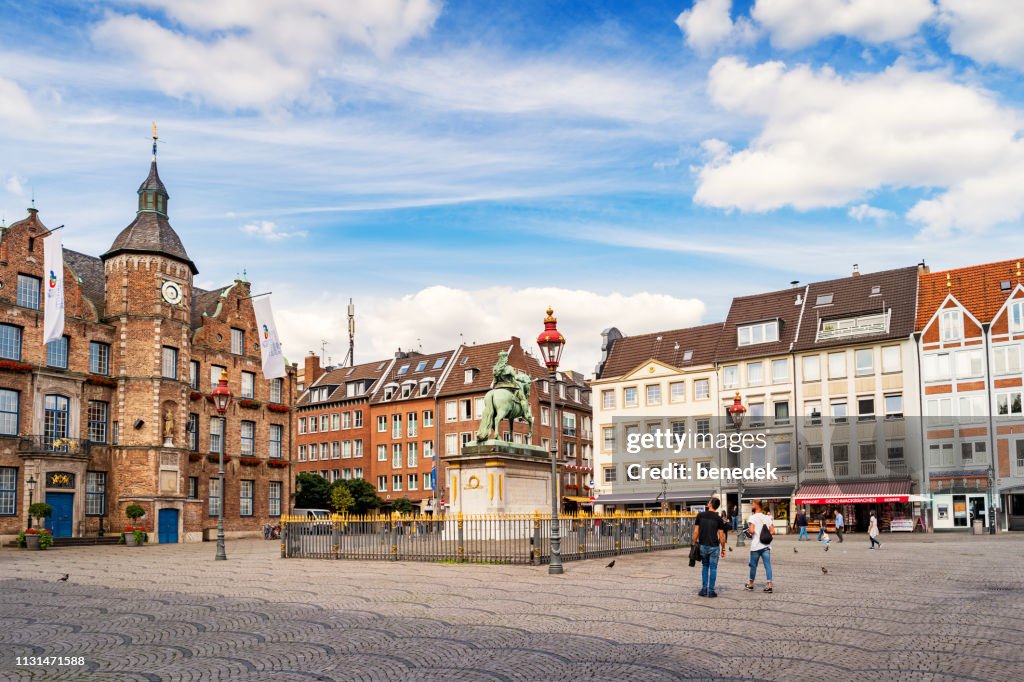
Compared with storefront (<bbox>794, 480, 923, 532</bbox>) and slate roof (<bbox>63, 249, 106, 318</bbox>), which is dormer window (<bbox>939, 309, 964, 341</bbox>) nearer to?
storefront (<bbox>794, 480, 923, 532</bbox>)

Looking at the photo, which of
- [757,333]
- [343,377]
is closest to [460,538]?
[757,333]

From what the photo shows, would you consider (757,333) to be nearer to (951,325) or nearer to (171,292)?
(951,325)

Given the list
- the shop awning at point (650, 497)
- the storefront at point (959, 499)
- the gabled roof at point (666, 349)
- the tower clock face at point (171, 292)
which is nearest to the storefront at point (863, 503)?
the storefront at point (959, 499)

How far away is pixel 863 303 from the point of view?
66.9 m

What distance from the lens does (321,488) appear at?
7438 cm

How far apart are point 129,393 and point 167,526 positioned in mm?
7399

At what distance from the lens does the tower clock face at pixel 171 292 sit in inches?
2065

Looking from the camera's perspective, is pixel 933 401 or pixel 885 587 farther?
pixel 933 401

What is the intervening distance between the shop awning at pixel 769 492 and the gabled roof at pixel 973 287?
44.9 ft

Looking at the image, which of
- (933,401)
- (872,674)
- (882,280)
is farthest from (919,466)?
(872,674)

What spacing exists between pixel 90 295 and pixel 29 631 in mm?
43204

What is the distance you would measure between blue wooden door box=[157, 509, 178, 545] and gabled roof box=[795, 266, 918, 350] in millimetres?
41951

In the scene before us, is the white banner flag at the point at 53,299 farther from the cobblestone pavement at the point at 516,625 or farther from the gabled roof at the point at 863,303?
the gabled roof at the point at 863,303

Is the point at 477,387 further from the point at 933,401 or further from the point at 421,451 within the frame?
the point at 933,401
